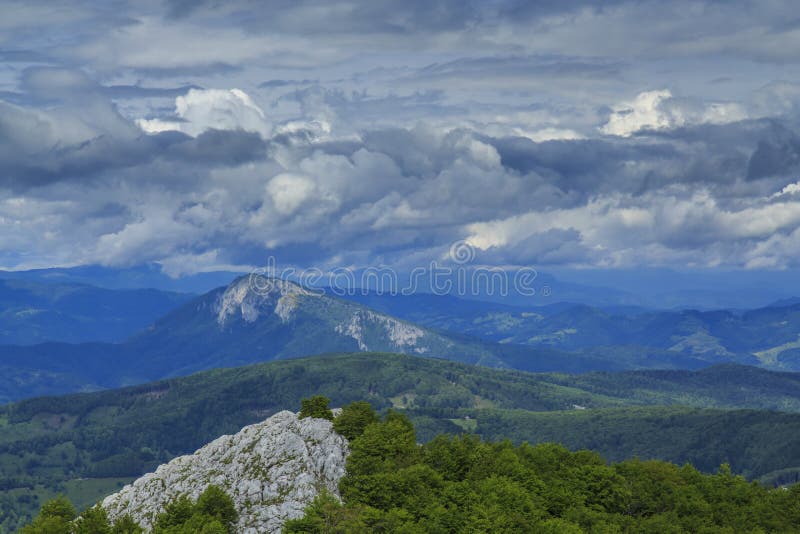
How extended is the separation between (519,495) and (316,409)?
2219 inches

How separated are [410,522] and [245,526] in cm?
3214

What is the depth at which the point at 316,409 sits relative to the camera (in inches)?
7392

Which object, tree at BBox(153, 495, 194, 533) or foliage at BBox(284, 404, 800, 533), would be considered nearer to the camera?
foliage at BBox(284, 404, 800, 533)

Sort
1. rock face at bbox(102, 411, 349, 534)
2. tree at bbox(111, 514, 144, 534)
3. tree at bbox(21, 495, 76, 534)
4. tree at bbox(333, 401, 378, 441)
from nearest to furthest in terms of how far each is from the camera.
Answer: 1. tree at bbox(21, 495, 76, 534)
2. tree at bbox(111, 514, 144, 534)
3. rock face at bbox(102, 411, 349, 534)
4. tree at bbox(333, 401, 378, 441)

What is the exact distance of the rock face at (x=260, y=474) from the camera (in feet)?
510

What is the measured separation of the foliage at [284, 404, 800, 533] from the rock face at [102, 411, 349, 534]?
250 inches

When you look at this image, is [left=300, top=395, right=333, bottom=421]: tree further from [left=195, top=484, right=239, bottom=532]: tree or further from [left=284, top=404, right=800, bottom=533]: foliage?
[left=195, top=484, right=239, bottom=532]: tree

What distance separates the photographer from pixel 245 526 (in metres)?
149

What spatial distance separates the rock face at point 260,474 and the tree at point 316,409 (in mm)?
3552

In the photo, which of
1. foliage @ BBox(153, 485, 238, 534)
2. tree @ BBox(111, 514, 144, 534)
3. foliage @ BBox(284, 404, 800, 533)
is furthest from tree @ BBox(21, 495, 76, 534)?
foliage @ BBox(284, 404, 800, 533)

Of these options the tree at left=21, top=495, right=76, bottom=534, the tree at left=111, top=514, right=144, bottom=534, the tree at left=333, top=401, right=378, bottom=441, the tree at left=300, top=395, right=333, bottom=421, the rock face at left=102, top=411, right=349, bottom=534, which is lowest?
the tree at left=111, top=514, right=144, bottom=534

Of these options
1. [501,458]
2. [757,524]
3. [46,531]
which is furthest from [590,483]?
[46,531]

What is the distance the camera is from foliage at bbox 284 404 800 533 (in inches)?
5531

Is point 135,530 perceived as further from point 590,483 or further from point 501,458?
point 590,483
